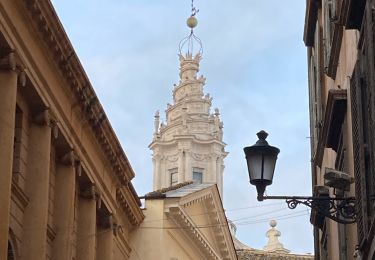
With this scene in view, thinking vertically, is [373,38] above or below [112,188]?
below

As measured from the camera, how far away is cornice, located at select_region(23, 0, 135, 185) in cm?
1944

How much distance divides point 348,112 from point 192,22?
69.0 metres

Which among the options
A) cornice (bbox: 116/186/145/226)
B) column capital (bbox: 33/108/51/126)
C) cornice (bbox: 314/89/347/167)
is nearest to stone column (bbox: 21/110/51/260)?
column capital (bbox: 33/108/51/126)

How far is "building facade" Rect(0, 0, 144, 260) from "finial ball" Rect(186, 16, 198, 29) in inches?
2197

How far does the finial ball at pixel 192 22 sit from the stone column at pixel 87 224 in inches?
2287

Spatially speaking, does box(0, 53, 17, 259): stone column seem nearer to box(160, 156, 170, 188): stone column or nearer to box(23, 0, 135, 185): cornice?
box(23, 0, 135, 185): cornice

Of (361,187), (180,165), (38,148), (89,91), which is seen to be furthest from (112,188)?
(180,165)

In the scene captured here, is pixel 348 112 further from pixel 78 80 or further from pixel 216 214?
pixel 216 214

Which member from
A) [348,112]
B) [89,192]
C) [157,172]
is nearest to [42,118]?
[89,192]

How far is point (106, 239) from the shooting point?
1072 inches

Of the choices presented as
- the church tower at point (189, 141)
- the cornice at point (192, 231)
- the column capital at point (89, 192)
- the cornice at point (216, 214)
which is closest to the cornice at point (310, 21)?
the column capital at point (89, 192)

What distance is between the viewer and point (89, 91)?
23.8 metres

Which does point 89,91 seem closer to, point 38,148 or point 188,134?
point 38,148

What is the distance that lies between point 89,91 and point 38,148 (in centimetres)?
381
